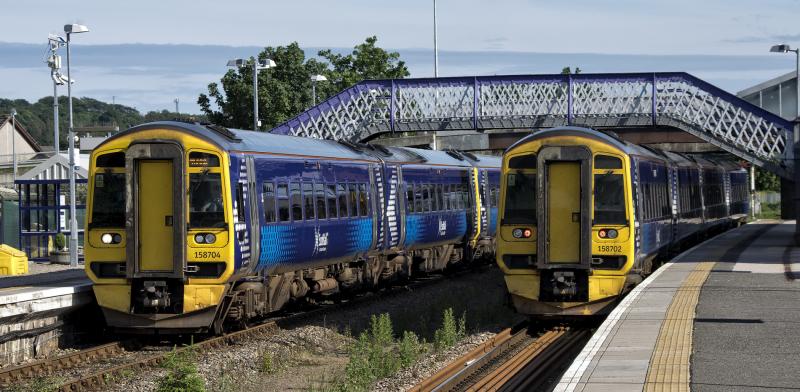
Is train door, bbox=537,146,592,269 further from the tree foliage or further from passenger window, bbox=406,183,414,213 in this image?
the tree foliage

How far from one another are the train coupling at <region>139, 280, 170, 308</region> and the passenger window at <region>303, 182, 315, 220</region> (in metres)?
3.76

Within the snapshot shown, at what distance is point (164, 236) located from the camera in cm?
1549

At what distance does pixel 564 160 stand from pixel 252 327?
5.41 m

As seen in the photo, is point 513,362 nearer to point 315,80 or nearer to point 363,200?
point 363,200

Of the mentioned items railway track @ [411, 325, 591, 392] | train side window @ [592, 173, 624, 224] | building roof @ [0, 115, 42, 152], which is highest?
building roof @ [0, 115, 42, 152]

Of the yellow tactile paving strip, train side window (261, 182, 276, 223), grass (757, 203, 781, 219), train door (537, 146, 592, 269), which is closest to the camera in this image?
the yellow tactile paving strip

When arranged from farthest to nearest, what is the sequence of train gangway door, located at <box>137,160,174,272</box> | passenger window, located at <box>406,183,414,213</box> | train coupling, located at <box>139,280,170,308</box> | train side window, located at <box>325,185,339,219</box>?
passenger window, located at <box>406,183,414,213</box> < train side window, located at <box>325,185,339,219</box> < train gangway door, located at <box>137,160,174,272</box> < train coupling, located at <box>139,280,170,308</box>

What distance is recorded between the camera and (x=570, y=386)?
10125mm

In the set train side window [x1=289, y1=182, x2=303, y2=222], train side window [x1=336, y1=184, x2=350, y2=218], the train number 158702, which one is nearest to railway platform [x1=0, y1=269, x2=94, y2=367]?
train side window [x1=289, y1=182, x2=303, y2=222]

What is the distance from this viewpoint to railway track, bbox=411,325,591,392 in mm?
12883

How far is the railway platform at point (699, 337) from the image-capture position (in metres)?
10.3

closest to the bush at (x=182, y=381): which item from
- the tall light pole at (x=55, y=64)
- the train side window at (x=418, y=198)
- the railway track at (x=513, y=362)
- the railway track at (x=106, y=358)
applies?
the railway track at (x=106, y=358)

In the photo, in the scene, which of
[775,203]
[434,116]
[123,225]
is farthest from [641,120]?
[775,203]

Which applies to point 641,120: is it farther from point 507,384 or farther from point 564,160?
point 507,384
